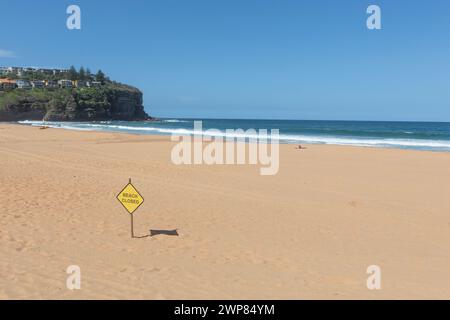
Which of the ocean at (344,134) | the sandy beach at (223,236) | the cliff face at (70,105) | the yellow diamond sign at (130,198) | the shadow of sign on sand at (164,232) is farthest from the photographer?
the cliff face at (70,105)

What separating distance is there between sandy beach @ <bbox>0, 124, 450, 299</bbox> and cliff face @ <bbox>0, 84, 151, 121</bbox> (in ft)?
306

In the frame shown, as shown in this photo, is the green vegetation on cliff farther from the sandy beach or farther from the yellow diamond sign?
the yellow diamond sign

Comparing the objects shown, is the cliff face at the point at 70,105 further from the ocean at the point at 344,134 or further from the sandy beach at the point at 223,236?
the sandy beach at the point at 223,236

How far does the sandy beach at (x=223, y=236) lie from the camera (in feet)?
17.0

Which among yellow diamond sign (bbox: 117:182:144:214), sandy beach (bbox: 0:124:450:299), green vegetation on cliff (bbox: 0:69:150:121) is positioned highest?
green vegetation on cliff (bbox: 0:69:150:121)

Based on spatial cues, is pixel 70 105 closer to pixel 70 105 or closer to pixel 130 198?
pixel 70 105

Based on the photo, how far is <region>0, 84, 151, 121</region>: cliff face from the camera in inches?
3812

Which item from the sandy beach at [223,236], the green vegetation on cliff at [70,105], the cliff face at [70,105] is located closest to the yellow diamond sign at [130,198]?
the sandy beach at [223,236]

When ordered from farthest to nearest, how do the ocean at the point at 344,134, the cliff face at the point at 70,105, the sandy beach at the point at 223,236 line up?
the cliff face at the point at 70,105, the ocean at the point at 344,134, the sandy beach at the point at 223,236

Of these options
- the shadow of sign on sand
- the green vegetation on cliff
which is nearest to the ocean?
the green vegetation on cliff

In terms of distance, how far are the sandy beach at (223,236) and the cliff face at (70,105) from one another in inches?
3677

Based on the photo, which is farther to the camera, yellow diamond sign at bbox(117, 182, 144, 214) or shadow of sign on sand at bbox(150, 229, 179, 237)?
shadow of sign on sand at bbox(150, 229, 179, 237)
